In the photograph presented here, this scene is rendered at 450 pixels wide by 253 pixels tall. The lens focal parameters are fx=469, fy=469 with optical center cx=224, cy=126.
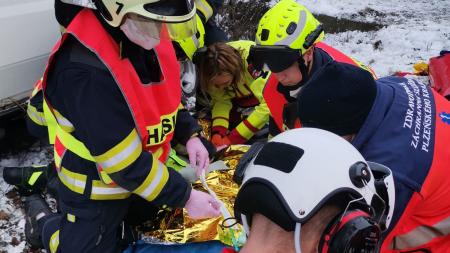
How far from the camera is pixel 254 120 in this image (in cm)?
372

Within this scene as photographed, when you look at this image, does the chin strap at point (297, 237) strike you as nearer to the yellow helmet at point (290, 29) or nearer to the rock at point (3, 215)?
the yellow helmet at point (290, 29)

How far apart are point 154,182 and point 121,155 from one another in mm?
246

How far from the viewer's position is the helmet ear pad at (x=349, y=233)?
1170mm

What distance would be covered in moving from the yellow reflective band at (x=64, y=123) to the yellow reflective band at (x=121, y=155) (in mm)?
223

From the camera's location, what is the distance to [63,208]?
2543 millimetres

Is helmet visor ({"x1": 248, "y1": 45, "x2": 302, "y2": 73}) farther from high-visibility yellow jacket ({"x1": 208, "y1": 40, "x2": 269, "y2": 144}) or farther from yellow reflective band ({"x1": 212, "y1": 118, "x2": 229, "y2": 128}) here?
yellow reflective band ({"x1": 212, "y1": 118, "x2": 229, "y2": 128})

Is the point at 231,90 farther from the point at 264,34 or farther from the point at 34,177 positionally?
the point at 34,177

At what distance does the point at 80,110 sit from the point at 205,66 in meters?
1.85

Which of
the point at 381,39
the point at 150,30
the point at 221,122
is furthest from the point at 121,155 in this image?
the point at 381,39

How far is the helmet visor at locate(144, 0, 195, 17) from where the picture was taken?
1882 mm

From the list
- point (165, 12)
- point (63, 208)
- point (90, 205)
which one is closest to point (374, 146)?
point (165, 12)

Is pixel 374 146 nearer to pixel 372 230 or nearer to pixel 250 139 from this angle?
pixel 372 230

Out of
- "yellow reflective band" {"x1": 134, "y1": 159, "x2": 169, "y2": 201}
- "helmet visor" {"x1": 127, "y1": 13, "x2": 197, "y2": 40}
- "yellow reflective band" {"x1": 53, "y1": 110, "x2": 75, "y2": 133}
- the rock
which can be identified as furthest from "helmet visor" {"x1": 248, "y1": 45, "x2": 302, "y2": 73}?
the rock

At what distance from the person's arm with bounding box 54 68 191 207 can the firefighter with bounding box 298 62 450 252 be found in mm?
797
